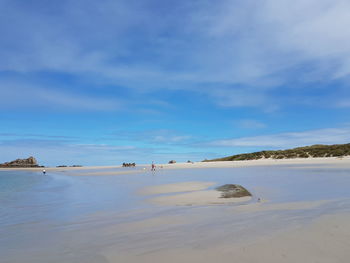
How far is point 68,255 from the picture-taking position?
545 centimetres

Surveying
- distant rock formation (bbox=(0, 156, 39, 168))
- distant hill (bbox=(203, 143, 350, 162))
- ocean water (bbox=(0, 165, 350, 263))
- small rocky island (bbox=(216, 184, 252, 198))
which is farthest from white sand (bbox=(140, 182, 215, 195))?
distant rock formation (bbox=(0, 156, 39, 168))

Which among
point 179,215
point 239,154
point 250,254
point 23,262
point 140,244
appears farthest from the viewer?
point 239,154

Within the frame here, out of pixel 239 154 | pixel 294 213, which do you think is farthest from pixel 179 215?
pixel 239 154

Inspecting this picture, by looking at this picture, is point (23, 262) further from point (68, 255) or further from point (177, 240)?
point (177, 240)

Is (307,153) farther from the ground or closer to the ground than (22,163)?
closer to the ground

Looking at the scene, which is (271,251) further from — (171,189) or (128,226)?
(171,189)

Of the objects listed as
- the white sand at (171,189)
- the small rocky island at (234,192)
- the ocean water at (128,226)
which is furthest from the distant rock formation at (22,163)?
the small rocky island at (234,192)

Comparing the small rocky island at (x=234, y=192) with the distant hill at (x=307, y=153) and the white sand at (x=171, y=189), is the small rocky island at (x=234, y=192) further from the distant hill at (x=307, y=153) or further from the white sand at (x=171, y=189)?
the distant hill at (x=307, y=153)

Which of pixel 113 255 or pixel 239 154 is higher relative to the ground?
pixel 239 154

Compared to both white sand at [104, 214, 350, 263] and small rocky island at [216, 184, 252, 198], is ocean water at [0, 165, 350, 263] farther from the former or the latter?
small rocky island at [216, 184, 252, 198]

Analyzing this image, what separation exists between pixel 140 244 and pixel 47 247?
216 centimetres

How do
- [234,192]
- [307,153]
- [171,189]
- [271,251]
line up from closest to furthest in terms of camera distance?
[271,251]
[234,192]
[171,189]
[307,153]

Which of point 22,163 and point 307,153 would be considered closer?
point 307,153

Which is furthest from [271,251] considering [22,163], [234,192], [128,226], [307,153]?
→ [22,163]
